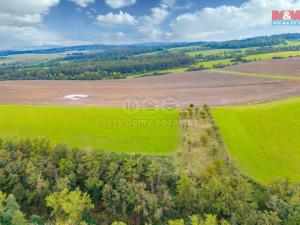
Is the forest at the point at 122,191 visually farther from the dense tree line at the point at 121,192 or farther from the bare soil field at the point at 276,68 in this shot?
the bare soil field at the point at 276,68

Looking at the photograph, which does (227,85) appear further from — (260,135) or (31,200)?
(31,200)

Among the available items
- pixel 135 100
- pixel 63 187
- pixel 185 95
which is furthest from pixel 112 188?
pixel 185 95

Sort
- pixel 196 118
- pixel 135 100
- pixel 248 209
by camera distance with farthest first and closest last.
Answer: pixel 135 100
pixel 196 118
pixel 248 209

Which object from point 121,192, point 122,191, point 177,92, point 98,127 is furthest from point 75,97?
point 122,191

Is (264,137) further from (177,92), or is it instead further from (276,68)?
(276,68)

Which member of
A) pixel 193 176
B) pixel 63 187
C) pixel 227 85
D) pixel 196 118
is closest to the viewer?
pixel 63 187

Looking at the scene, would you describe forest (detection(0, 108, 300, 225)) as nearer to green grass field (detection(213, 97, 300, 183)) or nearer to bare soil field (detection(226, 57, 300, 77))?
green grass field (detection(213, 97, 300, 183))
